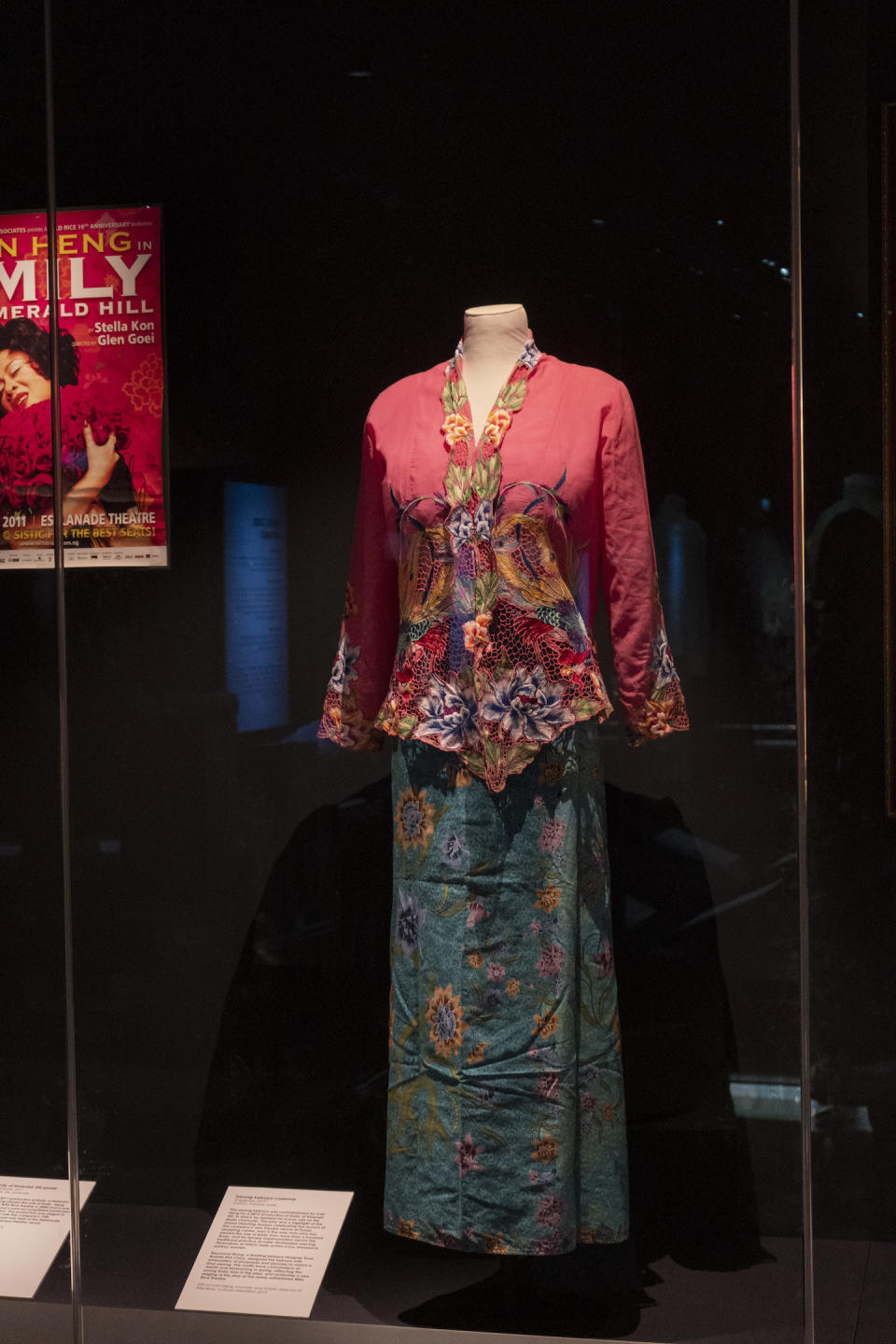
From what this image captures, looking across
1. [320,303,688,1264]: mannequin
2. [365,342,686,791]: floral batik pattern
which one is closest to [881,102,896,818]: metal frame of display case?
[320,303,688,1264]: mannequin

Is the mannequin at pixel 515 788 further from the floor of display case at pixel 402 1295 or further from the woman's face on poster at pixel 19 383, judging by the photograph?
the woman's face on poster at pixel 19 383

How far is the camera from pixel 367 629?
7.68ft

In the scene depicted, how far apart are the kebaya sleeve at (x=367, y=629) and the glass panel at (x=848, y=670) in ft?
2.16

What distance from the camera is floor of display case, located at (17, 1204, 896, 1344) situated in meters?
2.22

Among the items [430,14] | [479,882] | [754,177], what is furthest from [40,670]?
[754,177]

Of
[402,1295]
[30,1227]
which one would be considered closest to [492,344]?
[402,1295]

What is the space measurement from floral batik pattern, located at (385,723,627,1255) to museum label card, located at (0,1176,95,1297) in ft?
2.48

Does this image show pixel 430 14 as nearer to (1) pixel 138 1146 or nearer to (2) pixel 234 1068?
(2) pixel 234 1068

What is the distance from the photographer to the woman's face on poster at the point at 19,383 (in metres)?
2.64

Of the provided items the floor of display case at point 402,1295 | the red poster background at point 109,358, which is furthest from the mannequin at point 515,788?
the red poster background at point 109,358

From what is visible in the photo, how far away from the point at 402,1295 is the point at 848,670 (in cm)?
124

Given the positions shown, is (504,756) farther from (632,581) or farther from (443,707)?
(632,581)

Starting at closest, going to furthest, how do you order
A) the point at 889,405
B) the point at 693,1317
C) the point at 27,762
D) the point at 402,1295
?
1. the point at 889,405
2. the point at 693,1317
3. the point at 402,1295
4. the point at 27,762

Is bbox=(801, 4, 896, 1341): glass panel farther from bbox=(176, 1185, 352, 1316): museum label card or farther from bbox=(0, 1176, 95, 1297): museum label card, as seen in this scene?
bbox=(0, 1176, 95, 1297): museum label card
